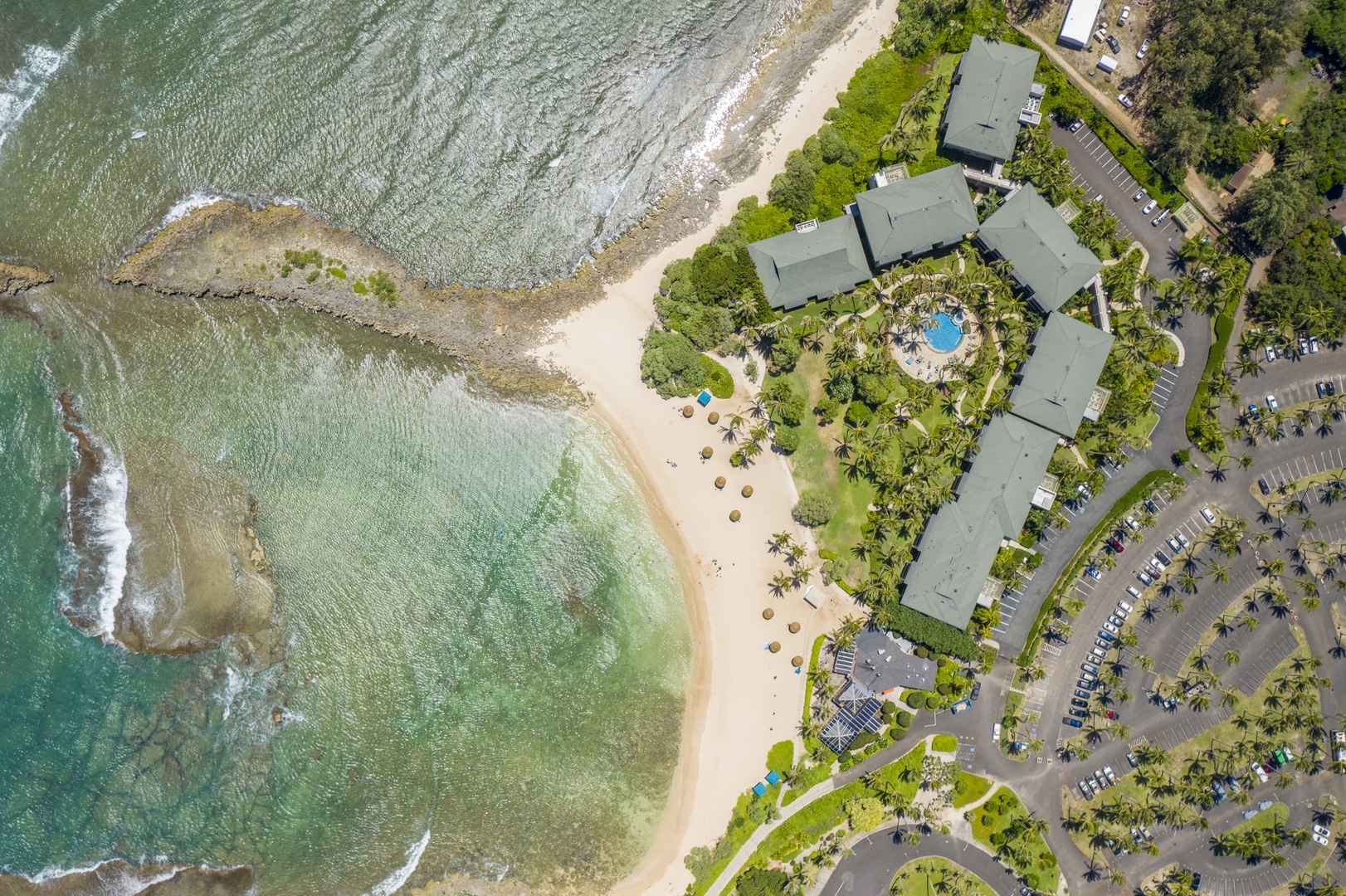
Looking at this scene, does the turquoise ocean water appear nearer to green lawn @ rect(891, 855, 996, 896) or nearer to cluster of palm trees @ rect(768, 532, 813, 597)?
cluster of palm trees @ rect(768, 532, 813, 597)

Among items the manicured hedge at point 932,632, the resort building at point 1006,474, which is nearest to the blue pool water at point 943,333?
the resort building at point 1006,474

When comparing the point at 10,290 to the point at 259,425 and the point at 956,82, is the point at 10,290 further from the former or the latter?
the point at 956,82

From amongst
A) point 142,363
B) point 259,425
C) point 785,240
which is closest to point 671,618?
point 785,240

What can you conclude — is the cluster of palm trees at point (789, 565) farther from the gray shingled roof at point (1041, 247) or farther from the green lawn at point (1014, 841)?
the gray shingled roof at point (1041, 247)

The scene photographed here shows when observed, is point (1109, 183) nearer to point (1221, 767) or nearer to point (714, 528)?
point (714, 528)

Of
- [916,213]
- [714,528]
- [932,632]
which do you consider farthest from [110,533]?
[916,213]

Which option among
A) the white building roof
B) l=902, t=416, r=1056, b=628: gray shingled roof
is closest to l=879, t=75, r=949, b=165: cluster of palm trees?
the white building roof
